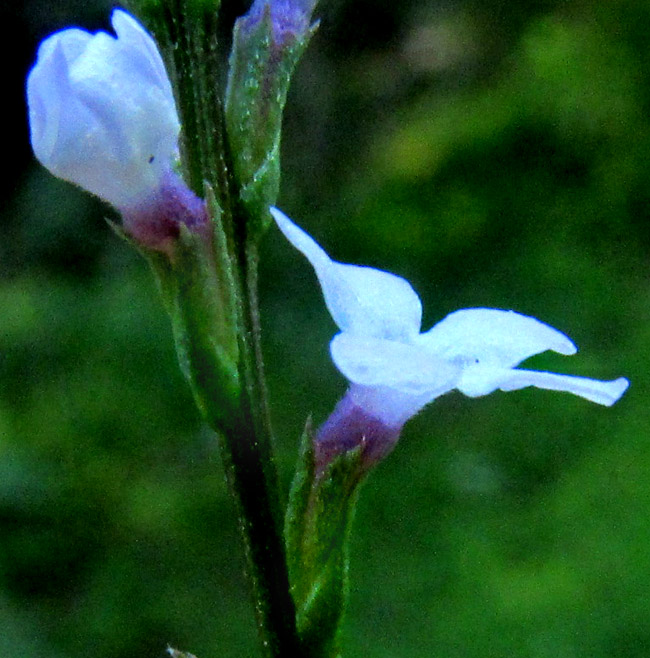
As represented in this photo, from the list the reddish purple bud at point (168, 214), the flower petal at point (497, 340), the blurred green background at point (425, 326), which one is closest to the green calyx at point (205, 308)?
the reddish purple bud at point (168, 214)

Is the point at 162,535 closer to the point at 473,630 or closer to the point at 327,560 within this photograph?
the point at 473,630

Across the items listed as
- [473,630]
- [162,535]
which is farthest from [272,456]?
[162,535]

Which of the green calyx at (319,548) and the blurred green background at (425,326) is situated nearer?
the green calyx at (319,548)

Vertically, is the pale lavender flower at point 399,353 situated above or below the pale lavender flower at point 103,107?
below

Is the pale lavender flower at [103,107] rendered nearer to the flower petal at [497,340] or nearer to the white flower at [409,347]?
the white flower at [409,347]

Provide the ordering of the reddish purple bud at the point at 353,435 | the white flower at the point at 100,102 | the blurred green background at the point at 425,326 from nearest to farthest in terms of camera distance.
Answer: the white flower at the point at 100,102 < the reddish purple bud at the point at 353,435 < the blurred green background at the point at 425,326

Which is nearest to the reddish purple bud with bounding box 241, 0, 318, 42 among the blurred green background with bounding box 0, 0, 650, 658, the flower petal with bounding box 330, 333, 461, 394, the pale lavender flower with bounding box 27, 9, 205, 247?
the pale lavender flower with bounding box 27, 9, 205, 247

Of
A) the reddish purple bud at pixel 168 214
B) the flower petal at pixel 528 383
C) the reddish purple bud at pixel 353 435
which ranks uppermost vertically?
the reddish purple bud at pixel 168 214

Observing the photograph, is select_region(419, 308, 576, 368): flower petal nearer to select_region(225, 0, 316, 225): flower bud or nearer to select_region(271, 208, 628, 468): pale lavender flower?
select_region(271, 208, 628, 468): pale lavender flower
